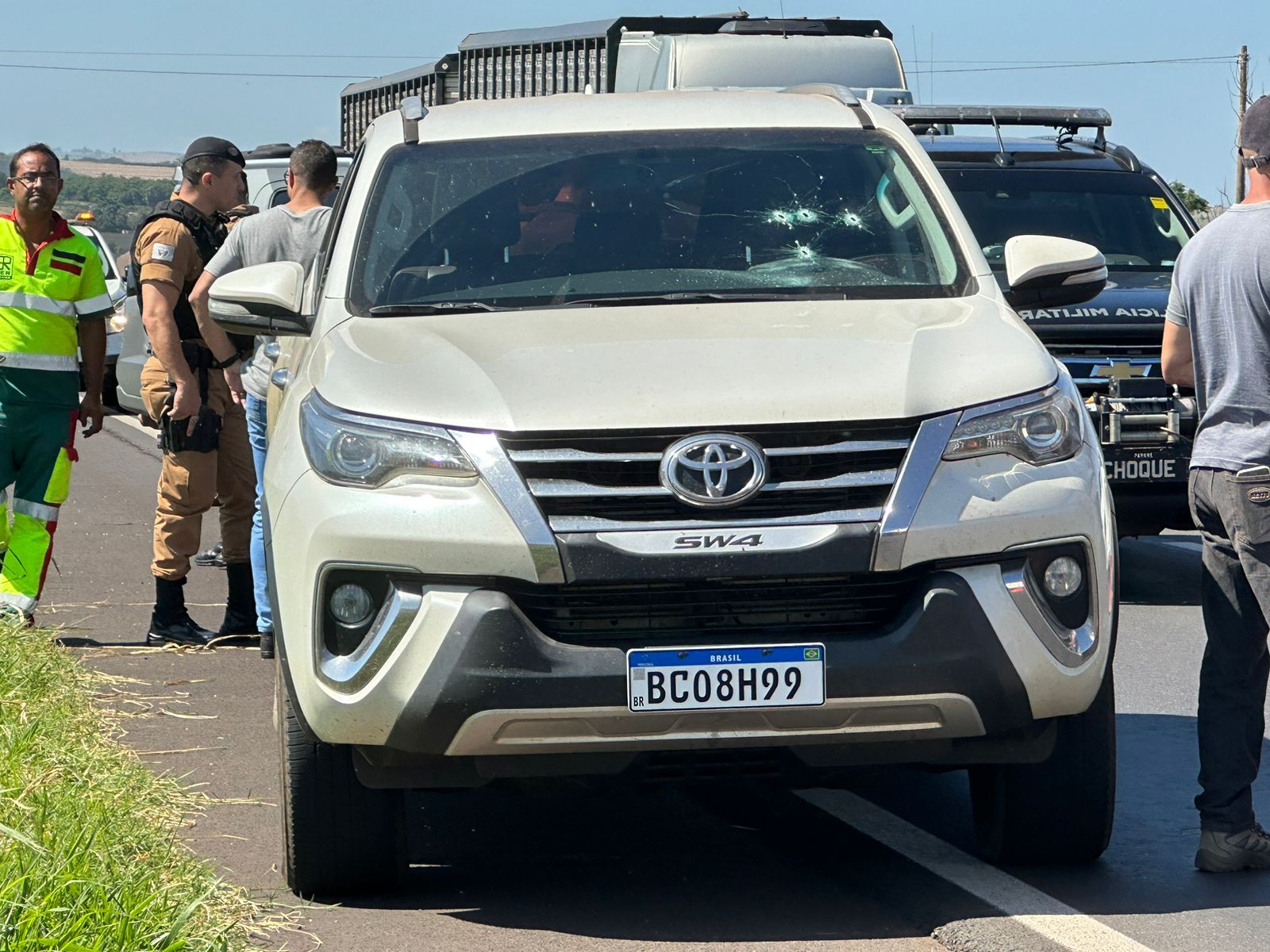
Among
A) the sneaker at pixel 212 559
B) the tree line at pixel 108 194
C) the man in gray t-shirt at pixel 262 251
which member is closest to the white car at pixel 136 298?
the sneaker at pixel 212 559

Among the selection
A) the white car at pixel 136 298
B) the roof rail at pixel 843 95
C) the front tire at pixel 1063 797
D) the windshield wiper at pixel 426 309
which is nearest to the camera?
the front tire at pixel 1063 797

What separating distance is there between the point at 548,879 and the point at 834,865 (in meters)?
0.72

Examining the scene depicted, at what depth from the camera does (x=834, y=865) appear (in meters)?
5.04

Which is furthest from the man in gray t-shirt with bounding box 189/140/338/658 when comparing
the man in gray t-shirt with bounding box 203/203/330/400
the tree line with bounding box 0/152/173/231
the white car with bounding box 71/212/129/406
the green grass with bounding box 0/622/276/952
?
the tree line with bounding box 0/152/173/231

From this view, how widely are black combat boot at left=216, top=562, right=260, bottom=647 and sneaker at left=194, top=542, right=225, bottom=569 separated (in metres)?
2.36

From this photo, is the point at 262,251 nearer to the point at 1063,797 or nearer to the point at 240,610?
the point at 240,610

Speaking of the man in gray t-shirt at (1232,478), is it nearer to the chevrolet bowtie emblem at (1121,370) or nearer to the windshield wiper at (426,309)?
the windshield wiper at (426,309)

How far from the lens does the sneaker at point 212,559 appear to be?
1073cm

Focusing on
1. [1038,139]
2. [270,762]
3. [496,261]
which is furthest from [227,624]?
[1038,139]

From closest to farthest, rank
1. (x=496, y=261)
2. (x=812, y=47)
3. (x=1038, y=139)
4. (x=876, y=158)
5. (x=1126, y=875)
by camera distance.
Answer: (x=1126, y=875), (x=496, y=261), (x=876, y=158), (x=1038, y=139), (x=812, y=47)

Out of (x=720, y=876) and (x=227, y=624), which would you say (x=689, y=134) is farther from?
(x=227, y=624)

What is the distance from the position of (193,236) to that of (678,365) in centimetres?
437

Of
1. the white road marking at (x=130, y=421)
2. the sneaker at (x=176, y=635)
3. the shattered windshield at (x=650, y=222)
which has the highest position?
the shattered windshield at (x=650, y=222)

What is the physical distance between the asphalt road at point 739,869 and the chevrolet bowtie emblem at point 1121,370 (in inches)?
95.4
